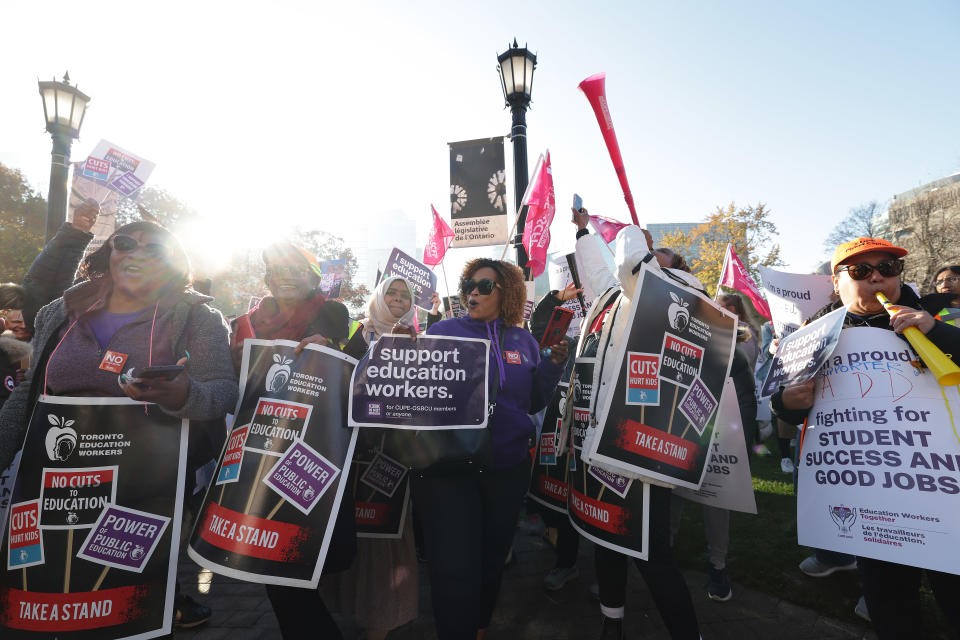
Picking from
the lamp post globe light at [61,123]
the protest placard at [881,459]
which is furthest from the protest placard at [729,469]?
the lamp post globe light at [61,123]

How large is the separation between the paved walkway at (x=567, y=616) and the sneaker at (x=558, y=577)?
0.04 meters

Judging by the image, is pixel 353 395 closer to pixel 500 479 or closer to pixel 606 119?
pixel 500 479

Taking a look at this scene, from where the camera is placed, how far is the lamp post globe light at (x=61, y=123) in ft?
22.1

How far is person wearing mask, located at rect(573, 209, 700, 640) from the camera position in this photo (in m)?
2.33

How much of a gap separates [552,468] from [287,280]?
2.37 m

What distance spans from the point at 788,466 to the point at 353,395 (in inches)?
260

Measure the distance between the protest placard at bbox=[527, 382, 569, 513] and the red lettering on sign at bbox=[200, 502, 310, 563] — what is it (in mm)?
1939

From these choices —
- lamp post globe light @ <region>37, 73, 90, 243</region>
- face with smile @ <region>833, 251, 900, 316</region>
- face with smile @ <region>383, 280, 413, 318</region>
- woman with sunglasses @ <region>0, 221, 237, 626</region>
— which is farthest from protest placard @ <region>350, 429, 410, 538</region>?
lamp post globe light @ <region>37, 73, 90, 243</region>

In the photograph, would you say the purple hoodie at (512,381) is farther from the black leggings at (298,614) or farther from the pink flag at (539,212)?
the pink flag at (539,212)

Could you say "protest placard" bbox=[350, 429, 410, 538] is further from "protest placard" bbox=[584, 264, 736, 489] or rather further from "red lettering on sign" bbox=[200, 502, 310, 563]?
"protest placard" bbox=[584, 264, 736, 489]

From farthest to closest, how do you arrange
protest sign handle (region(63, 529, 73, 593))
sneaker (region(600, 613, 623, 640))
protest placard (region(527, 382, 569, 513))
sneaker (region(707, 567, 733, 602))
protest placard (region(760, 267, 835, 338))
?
protest placard (region(760, 267, 835, 338))
protest placard (region(527, 382, 569, 513))
sneaker (region(707, 567, 733, 602))
sneaker (region(600, 613, 623, 640))
protest sign handle (region(63, 529, 73, 593))

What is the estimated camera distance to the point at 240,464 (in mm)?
2232

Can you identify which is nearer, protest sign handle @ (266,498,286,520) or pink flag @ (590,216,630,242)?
protest sign handle @ (266,498,286,520)

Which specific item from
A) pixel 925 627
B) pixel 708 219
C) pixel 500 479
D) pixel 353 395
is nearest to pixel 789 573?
pixel 925 627
